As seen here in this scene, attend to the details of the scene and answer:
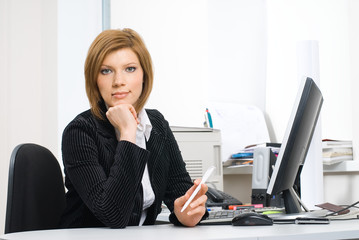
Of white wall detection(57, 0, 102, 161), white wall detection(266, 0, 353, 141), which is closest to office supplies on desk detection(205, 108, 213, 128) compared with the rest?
white wall detection(266, 0, 353, 141)

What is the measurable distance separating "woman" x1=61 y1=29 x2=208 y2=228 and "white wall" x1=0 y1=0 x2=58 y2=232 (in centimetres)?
153

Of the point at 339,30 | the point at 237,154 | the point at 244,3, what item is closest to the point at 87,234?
the point at 237,154

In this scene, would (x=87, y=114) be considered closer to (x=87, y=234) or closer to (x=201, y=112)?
(x=87, y=234)

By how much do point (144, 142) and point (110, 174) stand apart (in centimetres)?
22

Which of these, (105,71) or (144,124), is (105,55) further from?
(144,124)

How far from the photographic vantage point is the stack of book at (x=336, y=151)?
2.27 meters

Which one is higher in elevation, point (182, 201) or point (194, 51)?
point (194, 51)

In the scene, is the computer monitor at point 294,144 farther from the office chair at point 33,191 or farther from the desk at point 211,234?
the office chair at point 33,191

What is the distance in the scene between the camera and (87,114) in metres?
1.34

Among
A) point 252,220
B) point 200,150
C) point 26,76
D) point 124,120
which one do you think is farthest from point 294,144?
point 26,76

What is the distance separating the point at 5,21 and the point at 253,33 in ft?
4.51

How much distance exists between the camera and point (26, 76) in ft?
9.33

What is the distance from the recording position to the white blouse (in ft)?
4.37

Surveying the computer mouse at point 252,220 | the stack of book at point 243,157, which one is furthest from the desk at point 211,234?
the stack of book at point 243,157
